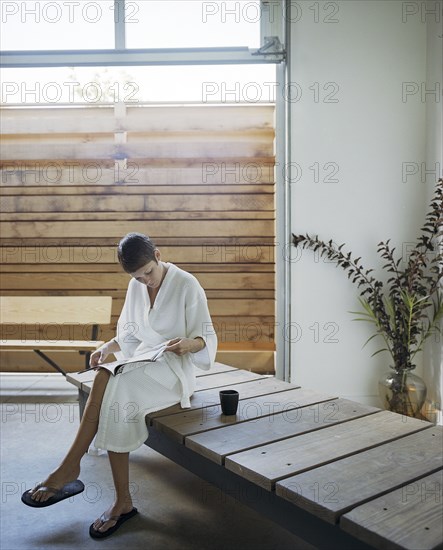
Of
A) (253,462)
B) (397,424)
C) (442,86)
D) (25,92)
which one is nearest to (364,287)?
(442,86)

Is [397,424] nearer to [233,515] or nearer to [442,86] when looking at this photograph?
[233,515]

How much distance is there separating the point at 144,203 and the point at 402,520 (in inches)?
142

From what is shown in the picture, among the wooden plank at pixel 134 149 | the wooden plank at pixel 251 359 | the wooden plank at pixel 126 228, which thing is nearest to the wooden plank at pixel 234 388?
the wooden plank at pixel 251 359

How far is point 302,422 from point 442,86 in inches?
85.1

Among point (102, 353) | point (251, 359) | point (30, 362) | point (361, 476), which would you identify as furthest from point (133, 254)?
point (30, 362)

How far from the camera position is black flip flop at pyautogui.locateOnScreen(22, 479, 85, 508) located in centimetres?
197

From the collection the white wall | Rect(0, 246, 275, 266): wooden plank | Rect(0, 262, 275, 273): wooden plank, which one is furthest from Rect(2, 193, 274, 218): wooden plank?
the white wall

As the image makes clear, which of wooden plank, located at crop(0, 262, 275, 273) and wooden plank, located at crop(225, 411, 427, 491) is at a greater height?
wooden plank, located at crop(0, 262, 275, 273)

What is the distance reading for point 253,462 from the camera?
5.62 ft

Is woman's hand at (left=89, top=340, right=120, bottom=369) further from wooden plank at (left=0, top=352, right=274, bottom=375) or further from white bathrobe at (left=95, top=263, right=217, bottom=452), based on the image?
wooden plank at (left=0, top=352, right=274, bottom=375)

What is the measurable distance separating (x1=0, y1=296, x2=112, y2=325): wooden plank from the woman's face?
1.75m

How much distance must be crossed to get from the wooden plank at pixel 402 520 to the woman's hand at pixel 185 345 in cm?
101

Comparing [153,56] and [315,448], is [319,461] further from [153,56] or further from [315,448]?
[153,56]

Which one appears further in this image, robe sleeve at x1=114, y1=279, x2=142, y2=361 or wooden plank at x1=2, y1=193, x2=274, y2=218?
wooden plank at x1=2, y1=193, x2=274, y2=218
